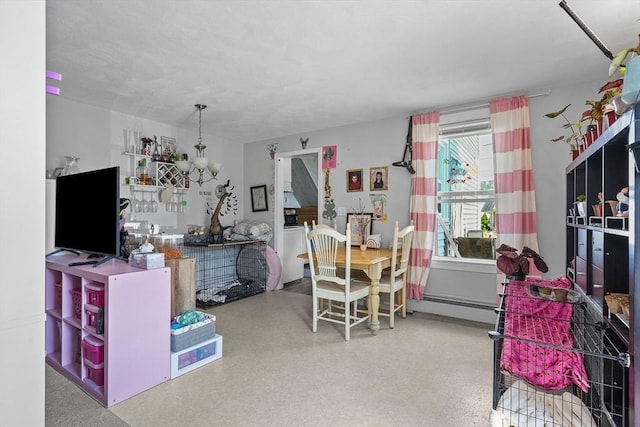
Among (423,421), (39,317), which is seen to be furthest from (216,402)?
(39,317)

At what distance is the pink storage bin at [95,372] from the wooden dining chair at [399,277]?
7.50 ft

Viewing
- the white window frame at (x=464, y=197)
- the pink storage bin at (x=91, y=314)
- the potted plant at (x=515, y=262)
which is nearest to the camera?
the potted plant at (x=515, y=262)

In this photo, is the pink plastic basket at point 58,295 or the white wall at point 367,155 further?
the white wall at point 367,155

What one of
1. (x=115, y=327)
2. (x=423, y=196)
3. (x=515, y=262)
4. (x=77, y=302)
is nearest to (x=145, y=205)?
(x=77, y=302)

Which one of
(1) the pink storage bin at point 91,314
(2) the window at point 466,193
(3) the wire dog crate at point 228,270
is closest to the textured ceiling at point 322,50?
(2) the window at point 466,193

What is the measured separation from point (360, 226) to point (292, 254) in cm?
163

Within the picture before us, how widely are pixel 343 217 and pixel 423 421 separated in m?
2.66

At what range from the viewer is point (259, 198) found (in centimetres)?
504

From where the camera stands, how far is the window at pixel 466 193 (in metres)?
3.44

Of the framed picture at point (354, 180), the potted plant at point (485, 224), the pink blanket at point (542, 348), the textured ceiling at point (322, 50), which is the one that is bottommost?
the pink blanket at point (542, 348)

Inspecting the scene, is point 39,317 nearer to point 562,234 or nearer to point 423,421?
point 423,421

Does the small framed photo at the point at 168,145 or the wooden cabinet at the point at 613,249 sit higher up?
the small framed photo at the point at 168,145

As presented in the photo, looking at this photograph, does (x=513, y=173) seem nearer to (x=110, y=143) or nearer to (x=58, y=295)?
(x=58, y=295)

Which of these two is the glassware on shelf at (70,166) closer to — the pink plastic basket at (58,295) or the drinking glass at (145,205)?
the drinking glass at (145,205)
